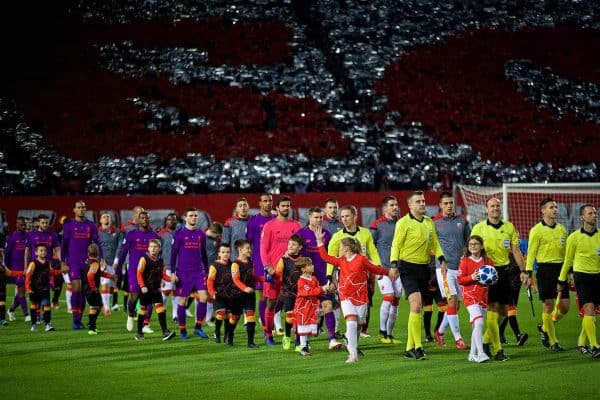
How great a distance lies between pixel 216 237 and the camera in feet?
58.9

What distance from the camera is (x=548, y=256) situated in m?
13.2

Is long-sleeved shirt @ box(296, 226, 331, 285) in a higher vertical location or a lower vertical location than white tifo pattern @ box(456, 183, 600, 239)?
lower

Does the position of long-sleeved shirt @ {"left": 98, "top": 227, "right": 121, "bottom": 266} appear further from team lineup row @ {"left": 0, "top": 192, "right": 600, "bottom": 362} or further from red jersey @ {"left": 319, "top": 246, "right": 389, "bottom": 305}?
red jersey @ {"left": 319, "top": 246, "right": 389, "bottom": 305}

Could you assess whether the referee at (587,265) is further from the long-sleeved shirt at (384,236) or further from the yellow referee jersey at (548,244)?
the long-sleeved shirt at (384,236)

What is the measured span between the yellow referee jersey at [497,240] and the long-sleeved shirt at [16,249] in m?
10.6

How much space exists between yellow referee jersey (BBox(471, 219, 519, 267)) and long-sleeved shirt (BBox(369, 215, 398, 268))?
8.35ft

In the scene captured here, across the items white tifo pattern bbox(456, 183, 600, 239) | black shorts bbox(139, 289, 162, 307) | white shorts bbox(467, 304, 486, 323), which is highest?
white tifo pattern bbox(456, 183, 600, 239)

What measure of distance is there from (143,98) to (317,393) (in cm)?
2868

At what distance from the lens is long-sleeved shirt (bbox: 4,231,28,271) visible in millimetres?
19688

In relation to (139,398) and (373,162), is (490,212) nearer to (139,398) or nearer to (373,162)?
(139,398)

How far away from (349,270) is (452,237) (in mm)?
2545

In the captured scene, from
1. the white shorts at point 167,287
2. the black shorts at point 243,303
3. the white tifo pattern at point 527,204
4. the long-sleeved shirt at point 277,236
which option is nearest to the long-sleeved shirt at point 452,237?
the long-sleeved shirt at point 277,236

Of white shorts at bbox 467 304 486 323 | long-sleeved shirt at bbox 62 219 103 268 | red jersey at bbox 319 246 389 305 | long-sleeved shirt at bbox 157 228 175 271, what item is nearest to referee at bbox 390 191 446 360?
red jersey at bbox 319 246 389 305

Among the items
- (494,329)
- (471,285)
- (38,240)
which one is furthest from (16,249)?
(494,329)
